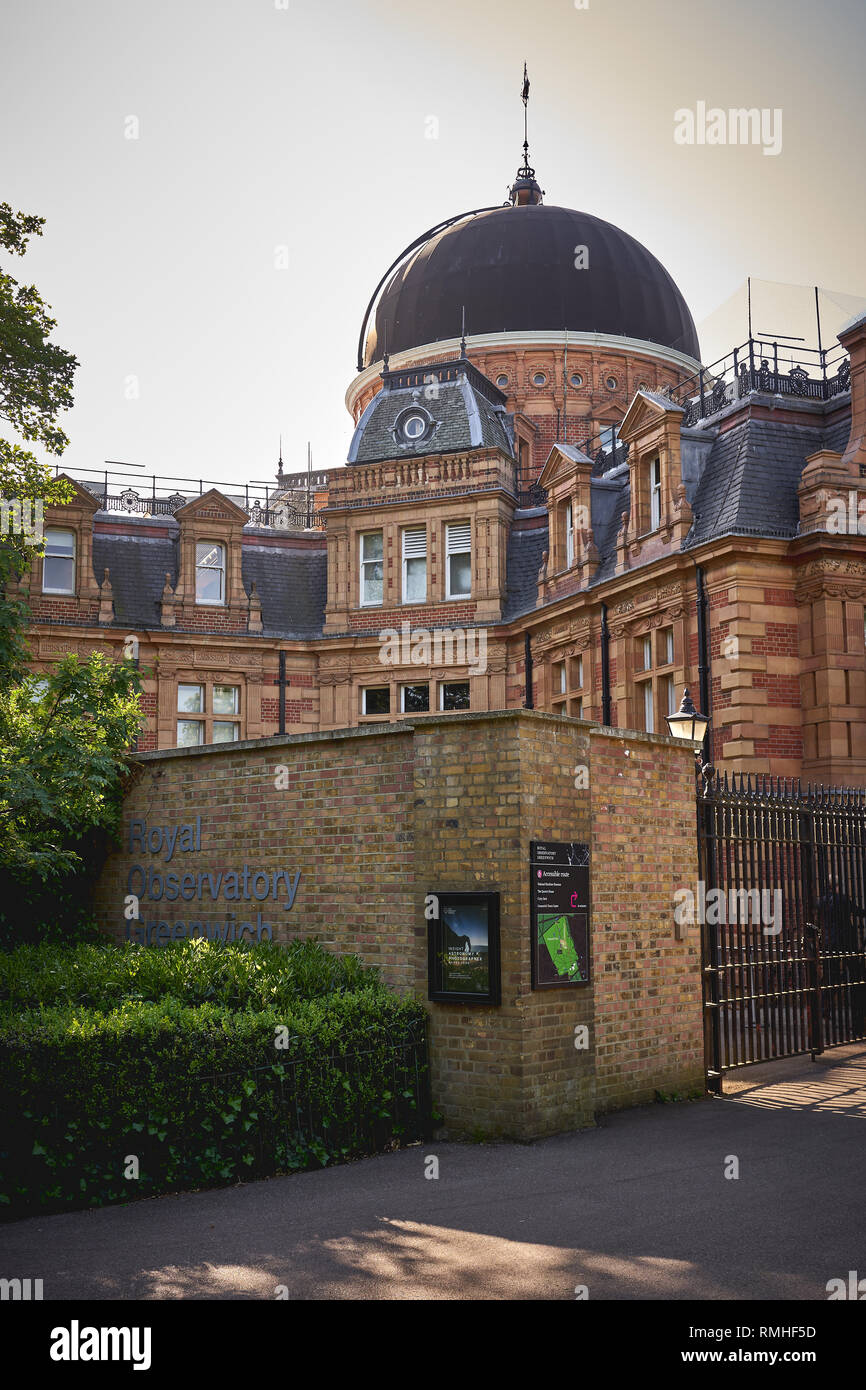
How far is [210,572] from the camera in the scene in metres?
32.4

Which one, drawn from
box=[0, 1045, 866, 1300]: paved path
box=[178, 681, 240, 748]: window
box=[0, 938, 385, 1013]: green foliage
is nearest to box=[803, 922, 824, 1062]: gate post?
box=[0, 1045, 866, 1300]: paved path

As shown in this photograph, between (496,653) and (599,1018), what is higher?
(496,653)

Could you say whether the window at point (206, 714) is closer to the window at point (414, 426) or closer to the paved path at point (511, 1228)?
the window at point (414, 426)

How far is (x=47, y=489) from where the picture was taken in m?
18.9

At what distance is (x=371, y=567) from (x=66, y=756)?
64.6 ft

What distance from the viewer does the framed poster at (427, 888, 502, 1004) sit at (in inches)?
380

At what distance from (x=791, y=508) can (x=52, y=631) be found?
1731 cm

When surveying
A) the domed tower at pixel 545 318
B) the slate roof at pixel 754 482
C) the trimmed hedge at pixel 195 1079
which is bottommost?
the trimmed hedge at pixel 195 1079

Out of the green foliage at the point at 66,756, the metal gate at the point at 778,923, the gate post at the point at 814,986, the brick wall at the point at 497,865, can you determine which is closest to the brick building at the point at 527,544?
the metal gate at the point at 778,923

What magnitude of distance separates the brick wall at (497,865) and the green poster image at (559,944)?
14 centimetres

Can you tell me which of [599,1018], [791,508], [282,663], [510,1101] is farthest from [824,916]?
[282,663]

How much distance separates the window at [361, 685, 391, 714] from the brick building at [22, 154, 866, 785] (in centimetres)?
8

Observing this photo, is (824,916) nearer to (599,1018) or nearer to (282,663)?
(599,1018)

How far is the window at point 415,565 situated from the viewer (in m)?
31.1
